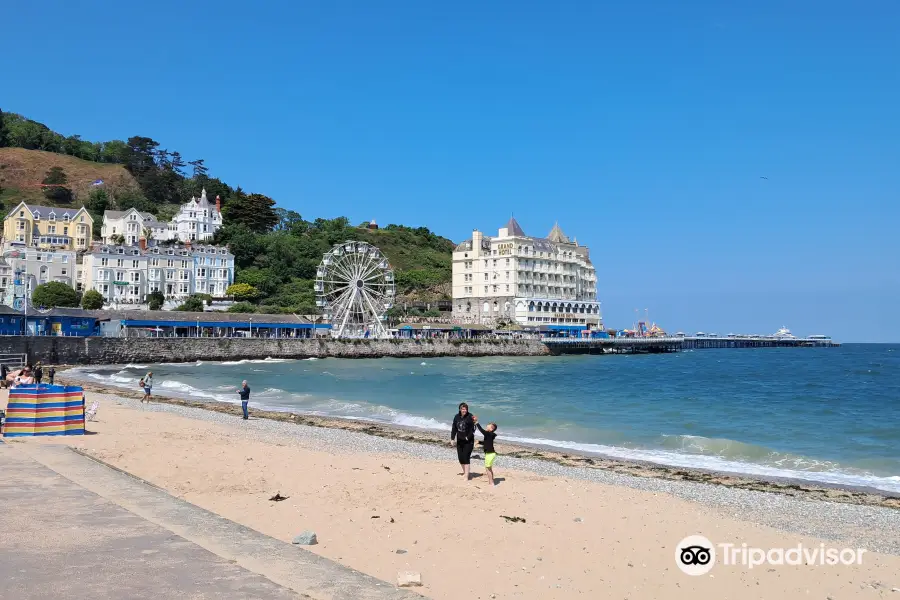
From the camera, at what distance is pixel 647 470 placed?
1520 cm

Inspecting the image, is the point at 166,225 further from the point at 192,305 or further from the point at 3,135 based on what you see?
the point at 3,135

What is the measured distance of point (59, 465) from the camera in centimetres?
1125

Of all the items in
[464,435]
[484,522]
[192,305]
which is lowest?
[484,522]

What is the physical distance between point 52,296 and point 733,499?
72593 millimetres


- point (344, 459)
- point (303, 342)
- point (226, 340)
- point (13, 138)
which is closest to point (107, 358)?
point (226, 340)

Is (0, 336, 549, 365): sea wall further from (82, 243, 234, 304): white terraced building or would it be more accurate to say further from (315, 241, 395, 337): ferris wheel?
(82, 243, 234, 304): white terraced building

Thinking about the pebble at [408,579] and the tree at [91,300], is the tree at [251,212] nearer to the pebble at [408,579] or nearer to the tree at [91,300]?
the tree at [91,300]

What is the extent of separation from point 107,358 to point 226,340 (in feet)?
36.6

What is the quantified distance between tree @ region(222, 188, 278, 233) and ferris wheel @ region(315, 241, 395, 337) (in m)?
36.5

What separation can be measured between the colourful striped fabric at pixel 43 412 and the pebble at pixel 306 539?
10.1 metres

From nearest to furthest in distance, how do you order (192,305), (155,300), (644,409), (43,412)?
(43,412), (644,409), (155,300), (192,305)

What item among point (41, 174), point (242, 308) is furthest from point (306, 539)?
point (41, 174)

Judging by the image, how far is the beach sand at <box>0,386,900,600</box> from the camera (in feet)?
23.9

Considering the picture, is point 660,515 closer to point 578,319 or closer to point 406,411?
point 406,411
